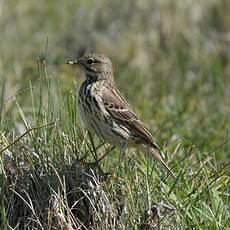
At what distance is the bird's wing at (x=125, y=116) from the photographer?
6.73m

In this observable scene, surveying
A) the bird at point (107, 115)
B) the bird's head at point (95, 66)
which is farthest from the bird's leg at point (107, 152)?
the bird's head at point (95, 66)

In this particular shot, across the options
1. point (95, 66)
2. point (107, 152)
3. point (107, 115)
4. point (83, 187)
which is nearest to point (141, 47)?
point (95, 66)

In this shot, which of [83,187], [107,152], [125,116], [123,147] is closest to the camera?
[83,187]

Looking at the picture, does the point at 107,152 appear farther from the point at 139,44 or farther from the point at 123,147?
the point at 139,44

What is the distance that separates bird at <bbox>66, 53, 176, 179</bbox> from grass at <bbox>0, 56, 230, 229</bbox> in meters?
0.10

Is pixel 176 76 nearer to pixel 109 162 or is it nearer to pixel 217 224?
pixel 109 162

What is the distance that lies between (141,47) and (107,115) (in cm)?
514

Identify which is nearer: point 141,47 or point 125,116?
point 125,116

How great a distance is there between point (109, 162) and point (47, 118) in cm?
52

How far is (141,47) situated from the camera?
1179 centimetres

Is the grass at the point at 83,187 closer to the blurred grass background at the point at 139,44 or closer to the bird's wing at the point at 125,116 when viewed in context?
the bird's wing at the point at 125,116

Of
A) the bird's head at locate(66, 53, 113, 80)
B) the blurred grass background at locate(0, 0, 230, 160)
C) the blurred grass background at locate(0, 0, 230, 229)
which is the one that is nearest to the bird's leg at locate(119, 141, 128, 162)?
the bird's head at locate(66, 53, 113, 80)

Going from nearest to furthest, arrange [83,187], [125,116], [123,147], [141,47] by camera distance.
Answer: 1. [83,187]
2. [123,147]
3. [125,116]
4. [141,47]

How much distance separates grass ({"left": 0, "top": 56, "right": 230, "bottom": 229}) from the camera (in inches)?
227
